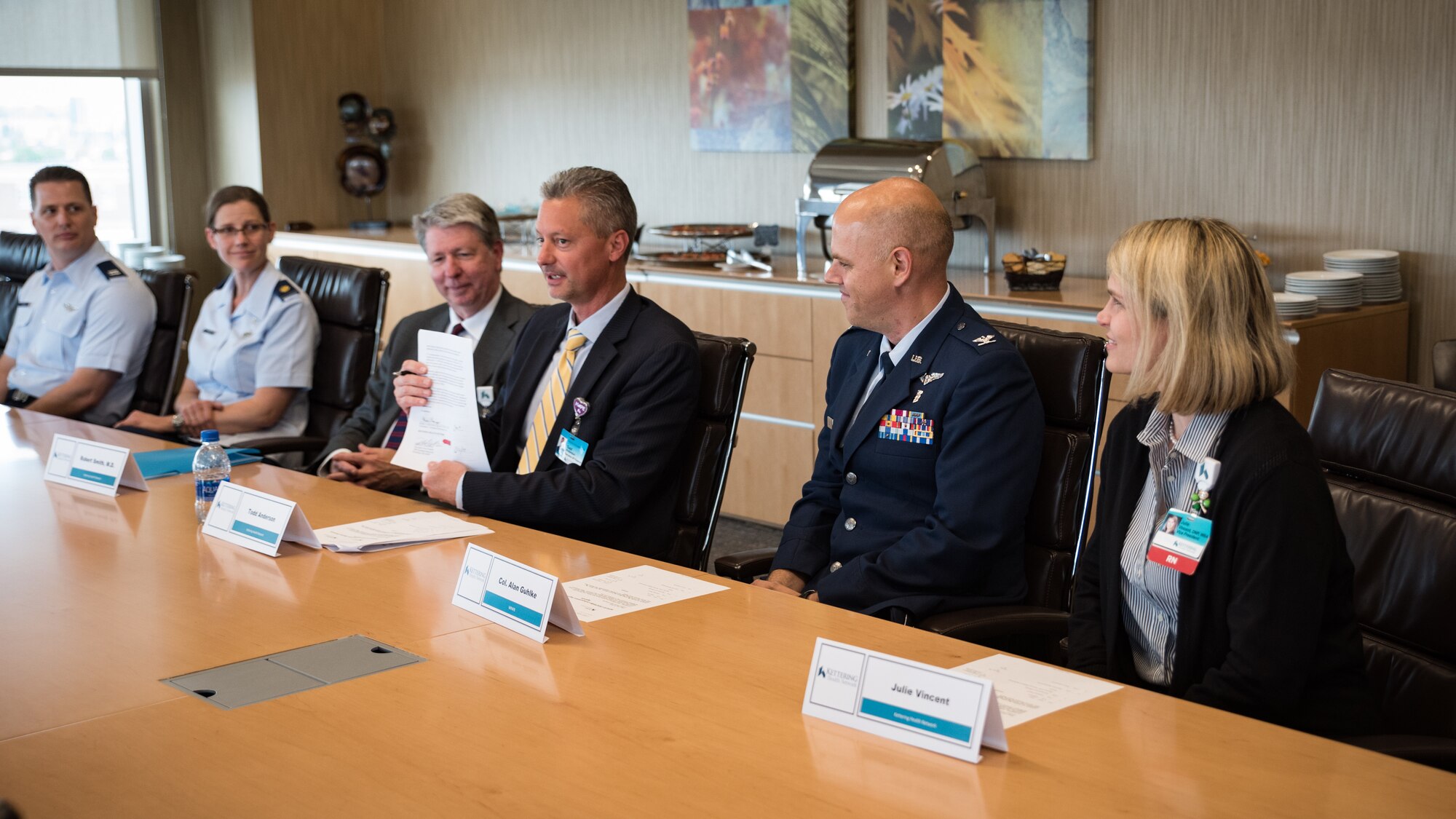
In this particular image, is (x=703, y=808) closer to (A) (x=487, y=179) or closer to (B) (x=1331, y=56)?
(B) (x=1331, y=56)

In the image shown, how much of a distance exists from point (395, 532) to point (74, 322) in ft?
8.71

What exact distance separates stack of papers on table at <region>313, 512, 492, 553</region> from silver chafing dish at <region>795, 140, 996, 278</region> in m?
2.61

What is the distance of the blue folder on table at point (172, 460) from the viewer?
3076mm

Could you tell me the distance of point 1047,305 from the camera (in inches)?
165

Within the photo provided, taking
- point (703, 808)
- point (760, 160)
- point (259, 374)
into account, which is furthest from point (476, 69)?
point (703, 808)

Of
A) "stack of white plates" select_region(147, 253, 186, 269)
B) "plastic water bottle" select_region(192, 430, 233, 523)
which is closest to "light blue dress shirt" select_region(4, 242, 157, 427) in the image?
"plastic water bottle" select_region(192, 430, 233, 523)

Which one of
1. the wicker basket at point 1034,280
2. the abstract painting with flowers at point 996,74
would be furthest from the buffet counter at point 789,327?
the abstract painting with flowers at point 996,74

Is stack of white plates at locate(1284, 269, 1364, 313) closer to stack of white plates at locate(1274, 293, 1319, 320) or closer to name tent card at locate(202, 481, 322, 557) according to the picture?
stack of white plates at locate(1274, 293, 1319, 320)

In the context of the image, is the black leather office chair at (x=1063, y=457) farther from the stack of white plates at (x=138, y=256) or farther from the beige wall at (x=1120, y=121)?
the stack of white plates at (x=138, y=256)

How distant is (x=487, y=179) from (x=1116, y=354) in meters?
5.88

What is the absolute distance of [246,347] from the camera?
161 inches

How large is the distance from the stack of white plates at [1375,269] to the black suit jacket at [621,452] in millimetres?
2306

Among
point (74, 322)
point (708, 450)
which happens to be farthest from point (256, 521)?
point (74, 322)

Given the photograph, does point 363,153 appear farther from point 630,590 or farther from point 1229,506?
point 1229,506
